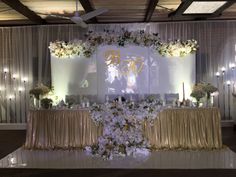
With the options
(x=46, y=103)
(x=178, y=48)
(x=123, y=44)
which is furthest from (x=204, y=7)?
(x=46, y=103)

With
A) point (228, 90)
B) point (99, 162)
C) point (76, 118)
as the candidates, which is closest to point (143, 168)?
point (99, 162)

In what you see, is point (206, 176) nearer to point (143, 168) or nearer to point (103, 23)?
point (143, 168)

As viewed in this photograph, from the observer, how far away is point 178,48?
7.95m

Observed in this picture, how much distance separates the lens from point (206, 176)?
480cm

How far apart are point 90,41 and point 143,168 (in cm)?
373

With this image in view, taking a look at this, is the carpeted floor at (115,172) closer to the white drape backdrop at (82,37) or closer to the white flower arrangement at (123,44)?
the white flower arrangement at (123,44)

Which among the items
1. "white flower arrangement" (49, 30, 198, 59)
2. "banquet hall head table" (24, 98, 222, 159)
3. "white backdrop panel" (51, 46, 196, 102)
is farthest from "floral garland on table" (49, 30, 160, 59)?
"banquet hall head table" (24, 98, 222, 159)

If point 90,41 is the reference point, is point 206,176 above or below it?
below

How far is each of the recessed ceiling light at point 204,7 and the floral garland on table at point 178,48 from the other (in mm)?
693

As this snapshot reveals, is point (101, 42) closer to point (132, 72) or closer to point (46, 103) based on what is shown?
point (132, 72)
